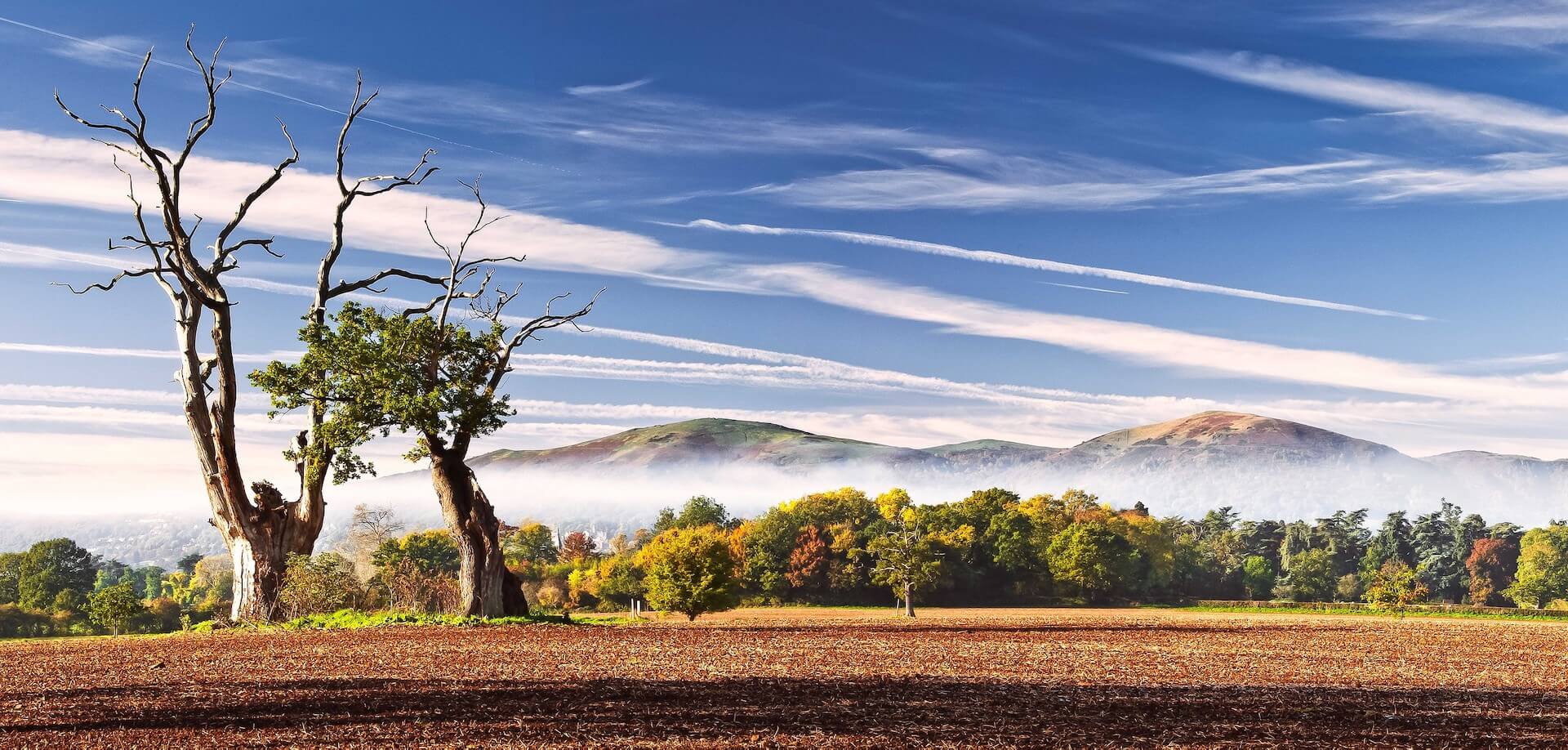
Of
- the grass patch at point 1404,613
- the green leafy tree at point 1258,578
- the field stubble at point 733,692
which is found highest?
the field stubble at point 733,692

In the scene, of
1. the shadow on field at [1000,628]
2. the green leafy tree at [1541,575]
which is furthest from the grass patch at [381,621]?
the green leafy tree at [1541,575]

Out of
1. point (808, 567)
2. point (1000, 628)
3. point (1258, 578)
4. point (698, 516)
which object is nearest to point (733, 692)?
point (1000, 628)

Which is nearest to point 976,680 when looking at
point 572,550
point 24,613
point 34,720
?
Result: point 34,720

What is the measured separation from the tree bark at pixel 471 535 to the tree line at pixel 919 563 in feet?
20.5

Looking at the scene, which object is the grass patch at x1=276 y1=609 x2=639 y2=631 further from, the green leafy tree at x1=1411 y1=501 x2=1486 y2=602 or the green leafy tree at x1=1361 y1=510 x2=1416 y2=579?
the green leafy tree at x1=1361 y1=510 x2=1416 y2=579

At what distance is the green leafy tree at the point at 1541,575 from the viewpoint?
9794 cm

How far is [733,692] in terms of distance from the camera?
19.7 metres

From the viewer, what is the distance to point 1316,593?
105m

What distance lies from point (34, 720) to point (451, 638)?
47.3 ft

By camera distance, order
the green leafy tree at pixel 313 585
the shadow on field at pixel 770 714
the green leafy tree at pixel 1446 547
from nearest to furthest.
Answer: the shadow on field at pixel 770 714
the green leafy tree at pixel 313 585
the green leafy tree at pixel 1446 547

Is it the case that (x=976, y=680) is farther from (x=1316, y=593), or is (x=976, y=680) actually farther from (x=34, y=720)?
(x=1316, y=593)

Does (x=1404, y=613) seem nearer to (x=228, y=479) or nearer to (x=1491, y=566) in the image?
(x=1491, y=566)

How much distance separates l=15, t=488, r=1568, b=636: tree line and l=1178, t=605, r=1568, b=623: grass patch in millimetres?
1777

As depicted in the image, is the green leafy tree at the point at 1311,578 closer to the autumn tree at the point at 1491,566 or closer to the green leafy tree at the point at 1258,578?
the green leafy tree at the point at 1258,578
